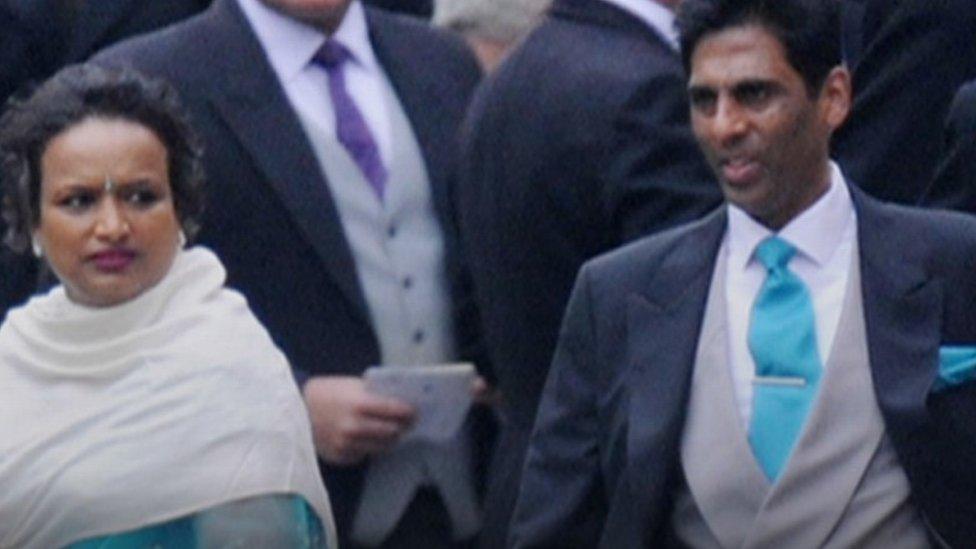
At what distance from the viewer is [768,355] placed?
6691mm

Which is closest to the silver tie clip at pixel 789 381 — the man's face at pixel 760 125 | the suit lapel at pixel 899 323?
the suit lapel at pixel 899 323

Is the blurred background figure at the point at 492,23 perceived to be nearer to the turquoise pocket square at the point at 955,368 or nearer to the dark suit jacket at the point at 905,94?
the dark suit jacket at the point at 905,94

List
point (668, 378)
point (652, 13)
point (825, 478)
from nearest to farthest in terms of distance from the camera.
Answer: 1. point (825, 478)
2. point (668, 378)
3. point (652, 13)

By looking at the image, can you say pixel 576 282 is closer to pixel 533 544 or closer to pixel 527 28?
pixel 533 544

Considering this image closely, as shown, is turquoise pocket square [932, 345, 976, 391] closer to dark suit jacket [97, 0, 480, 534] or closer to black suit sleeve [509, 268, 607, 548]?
black suit sleeve [509, 268, 607, 548]

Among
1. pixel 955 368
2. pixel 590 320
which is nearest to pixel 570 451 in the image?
pixel 590 320

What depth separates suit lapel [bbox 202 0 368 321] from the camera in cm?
787

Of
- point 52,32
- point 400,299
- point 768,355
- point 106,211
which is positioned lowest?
point 52,32

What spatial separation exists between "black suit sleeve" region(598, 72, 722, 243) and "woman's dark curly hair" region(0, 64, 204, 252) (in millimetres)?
855

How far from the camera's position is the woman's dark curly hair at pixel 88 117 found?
6930 mm

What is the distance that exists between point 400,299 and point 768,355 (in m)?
1.39

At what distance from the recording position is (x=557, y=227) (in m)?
7.59

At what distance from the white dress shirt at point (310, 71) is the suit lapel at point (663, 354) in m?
1.24

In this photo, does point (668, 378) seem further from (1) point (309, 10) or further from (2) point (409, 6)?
(2) point (409, 6)
